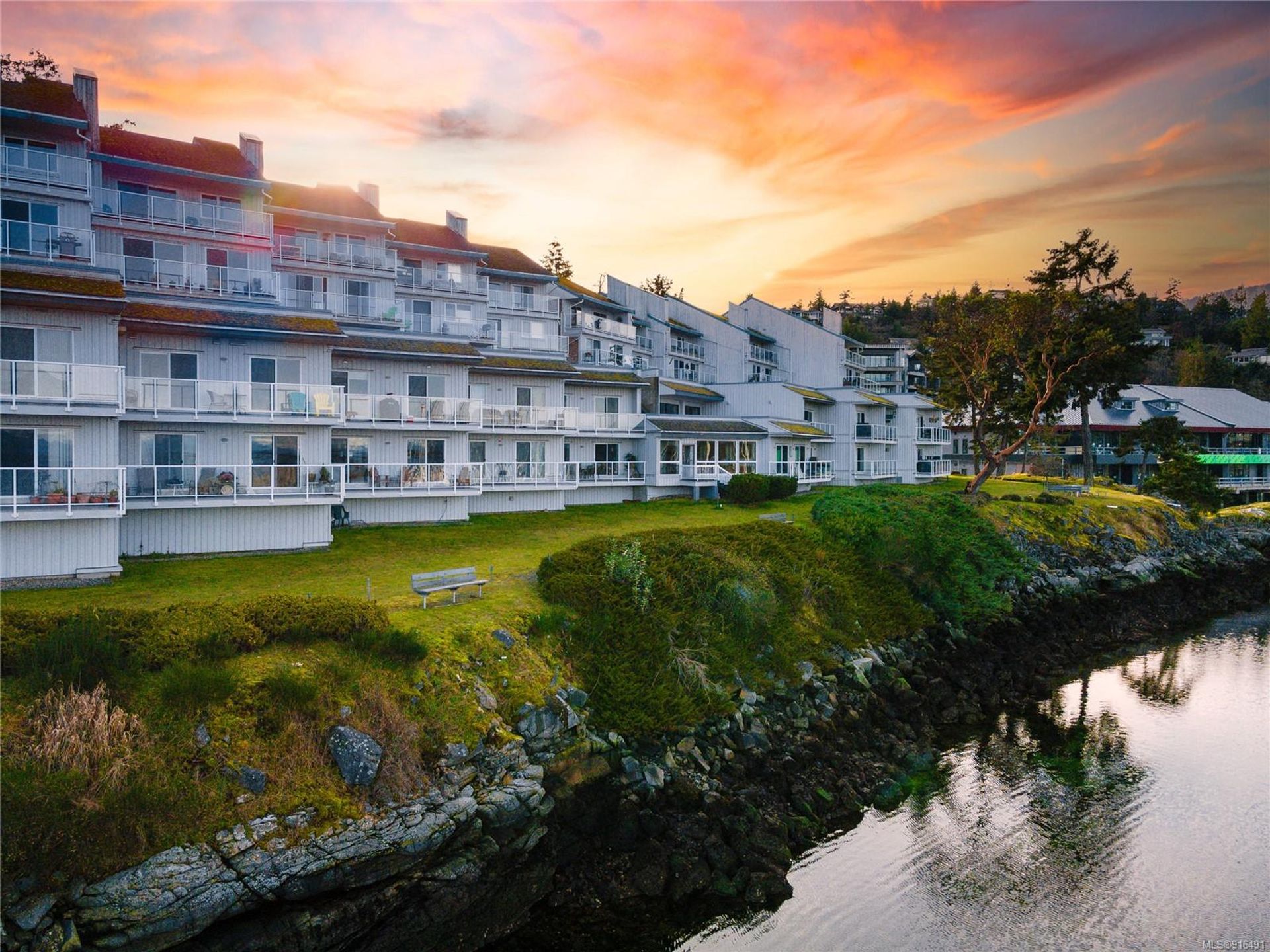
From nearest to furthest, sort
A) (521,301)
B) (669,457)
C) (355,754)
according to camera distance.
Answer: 1. (355,754)
2. (669,457)
3. (521,301)

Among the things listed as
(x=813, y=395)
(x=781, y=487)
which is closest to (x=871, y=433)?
(x=813, y=395)

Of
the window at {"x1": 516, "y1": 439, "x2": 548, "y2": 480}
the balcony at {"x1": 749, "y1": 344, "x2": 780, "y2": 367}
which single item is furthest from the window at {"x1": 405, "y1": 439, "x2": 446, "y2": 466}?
the balcony at {"x1": 749, "y1": 344, "x2": 780, "y2": 367}

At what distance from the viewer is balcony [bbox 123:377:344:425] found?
24.9m

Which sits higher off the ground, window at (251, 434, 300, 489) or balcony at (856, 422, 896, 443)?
balcony at (856, 422, 896, 443)

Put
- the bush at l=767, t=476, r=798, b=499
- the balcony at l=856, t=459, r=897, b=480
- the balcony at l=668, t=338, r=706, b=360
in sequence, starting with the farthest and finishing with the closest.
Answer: the balcony at l=668, t=338, r=706, b=360
the balcony at l=856, t=459, r=897, b=480
the bush at l=767, t=476, r=798, b=499

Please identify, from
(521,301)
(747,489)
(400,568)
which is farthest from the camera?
(521,301)

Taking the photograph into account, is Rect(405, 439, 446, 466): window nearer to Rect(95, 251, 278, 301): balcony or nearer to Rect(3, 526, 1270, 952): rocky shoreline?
Rect(95, 251, 278, 301): balcony

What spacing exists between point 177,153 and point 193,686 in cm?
2762

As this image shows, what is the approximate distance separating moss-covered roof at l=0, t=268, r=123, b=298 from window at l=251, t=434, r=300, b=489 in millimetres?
6581

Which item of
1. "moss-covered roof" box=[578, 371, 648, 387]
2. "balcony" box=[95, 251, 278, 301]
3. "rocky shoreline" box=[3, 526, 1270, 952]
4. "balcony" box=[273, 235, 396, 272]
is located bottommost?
"rocky shoreline" box=[3, 526, 1270, 952]

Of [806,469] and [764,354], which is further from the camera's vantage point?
[764,354]

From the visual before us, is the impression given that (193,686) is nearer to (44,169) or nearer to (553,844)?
(553,844)

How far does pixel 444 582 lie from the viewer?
2031cm

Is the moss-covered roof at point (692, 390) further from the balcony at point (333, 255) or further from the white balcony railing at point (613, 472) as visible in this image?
the balcony at point (333, 255)
